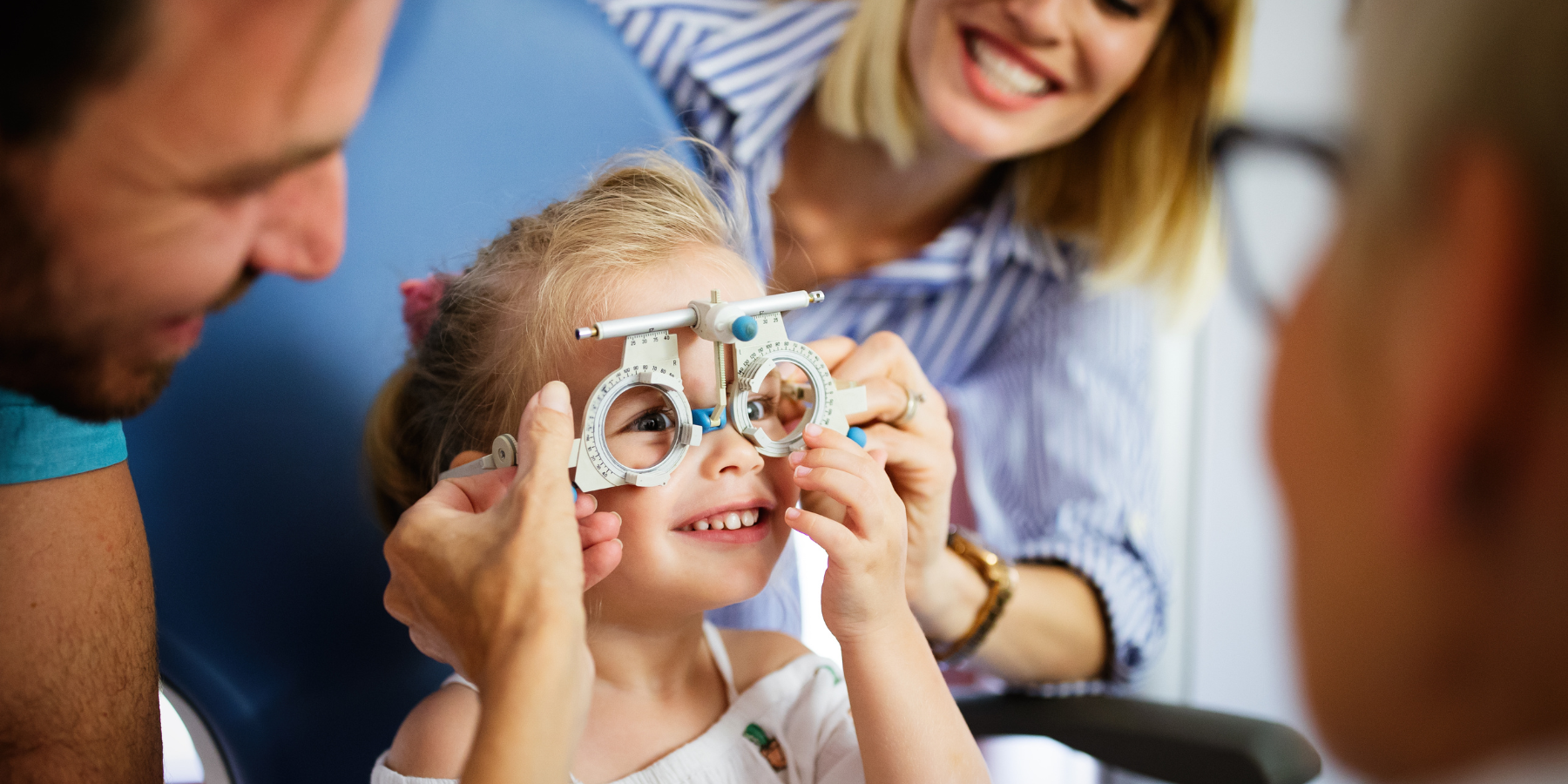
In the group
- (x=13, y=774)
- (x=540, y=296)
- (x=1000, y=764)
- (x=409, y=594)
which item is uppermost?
(x=540, y=296)

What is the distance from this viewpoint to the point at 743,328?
685 mm

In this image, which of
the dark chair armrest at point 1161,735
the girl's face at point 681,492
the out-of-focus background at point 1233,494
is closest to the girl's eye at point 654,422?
the girl's face at point 681,492

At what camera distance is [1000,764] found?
1.42 metres

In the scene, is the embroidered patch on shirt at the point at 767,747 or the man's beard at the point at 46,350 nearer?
the man's beard at the point at 46,350

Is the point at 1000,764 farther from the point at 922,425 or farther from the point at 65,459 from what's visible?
the point at 65,459

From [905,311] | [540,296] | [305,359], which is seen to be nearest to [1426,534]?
[905,311]

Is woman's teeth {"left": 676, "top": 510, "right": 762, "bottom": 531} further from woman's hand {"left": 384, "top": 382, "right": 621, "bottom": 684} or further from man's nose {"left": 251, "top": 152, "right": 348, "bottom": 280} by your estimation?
man's nose {"left": 251, "top": 152, "right": 348, "bottom": 280}

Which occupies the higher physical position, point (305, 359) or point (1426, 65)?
point (1426, 65)

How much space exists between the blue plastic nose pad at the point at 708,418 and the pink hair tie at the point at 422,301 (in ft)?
0.90

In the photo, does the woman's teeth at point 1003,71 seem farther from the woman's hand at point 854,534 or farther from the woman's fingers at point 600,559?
the woman's fingers at point 600,559

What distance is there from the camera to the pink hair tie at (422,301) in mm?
855

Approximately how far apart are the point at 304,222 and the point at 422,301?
0.47 ft

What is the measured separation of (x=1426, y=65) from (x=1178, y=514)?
2.37 ft

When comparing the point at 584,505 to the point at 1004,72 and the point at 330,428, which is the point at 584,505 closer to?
the point at 330,428
